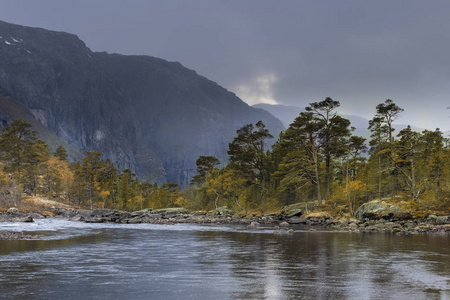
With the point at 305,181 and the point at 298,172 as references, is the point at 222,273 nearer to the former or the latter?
the point at 298,172

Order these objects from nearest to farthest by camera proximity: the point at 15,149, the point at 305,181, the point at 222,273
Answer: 1. the point at 222,273
2. the point at 305,181
3. the point at 15,149

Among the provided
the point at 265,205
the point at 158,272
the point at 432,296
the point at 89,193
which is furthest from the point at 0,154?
the point at 432,296

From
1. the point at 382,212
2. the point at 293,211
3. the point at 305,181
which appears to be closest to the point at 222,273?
the point at 382,212

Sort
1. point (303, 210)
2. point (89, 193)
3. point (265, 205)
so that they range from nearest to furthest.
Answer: point (303, 210) < point (265, 205) < point (89, 193)

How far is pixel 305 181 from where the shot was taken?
3484 inches

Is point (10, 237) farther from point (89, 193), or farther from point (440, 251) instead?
point (89, 193)

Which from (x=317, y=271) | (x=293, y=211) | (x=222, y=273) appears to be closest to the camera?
(x=222, y=273)

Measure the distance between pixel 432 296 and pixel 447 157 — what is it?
223 ft

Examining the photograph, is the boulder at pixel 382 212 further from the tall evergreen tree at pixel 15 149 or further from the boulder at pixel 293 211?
the tall evergreen tree at pixel 15 149

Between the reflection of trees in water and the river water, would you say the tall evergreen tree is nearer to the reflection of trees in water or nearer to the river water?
the river water

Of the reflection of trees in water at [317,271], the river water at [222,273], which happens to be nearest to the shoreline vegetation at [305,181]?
the reflection of trees in water at [317,271]

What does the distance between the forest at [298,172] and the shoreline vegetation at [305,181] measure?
26 centimetres

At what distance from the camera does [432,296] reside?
12609 mm

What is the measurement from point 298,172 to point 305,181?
8042mm
